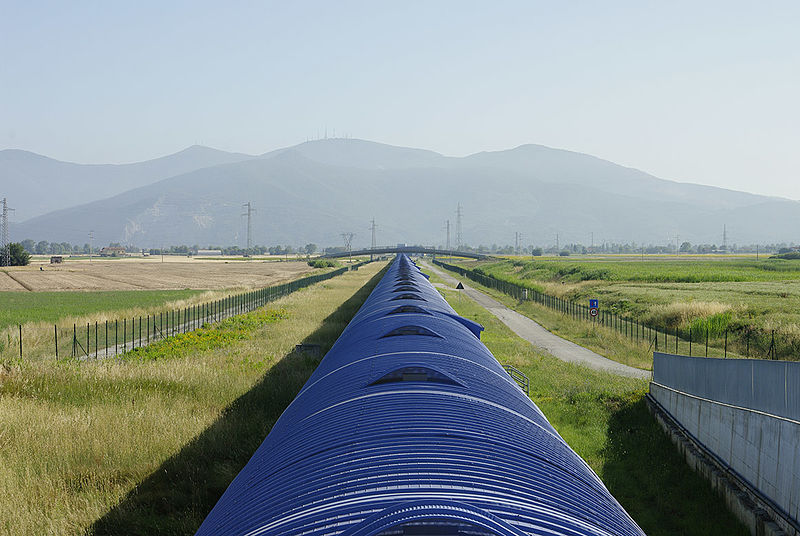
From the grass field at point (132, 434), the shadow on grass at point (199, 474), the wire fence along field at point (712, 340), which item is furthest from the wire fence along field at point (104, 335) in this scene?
the wire fence along field at point (712, 340)

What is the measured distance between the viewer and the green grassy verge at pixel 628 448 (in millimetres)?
11719

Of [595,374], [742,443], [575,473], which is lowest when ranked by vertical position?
[595,374]

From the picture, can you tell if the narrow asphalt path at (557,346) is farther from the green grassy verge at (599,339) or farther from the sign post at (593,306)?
the sign post at (593,306)

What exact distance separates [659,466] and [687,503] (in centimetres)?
206

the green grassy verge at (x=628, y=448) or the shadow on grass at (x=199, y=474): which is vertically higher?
the shadow on grass at (x=199, y=474)

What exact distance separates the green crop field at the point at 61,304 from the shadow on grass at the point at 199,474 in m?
26.5

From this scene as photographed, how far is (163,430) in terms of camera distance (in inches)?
558

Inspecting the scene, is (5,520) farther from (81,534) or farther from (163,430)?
(163,430)

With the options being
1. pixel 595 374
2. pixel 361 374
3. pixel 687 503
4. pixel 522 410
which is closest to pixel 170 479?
pixel 361 374

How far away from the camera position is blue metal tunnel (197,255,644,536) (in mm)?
4406

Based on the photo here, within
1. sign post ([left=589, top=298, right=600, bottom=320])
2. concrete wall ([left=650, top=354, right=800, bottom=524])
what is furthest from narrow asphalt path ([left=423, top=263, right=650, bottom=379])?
concrete wall ([left=650, top=354, right=800, bottom=524])

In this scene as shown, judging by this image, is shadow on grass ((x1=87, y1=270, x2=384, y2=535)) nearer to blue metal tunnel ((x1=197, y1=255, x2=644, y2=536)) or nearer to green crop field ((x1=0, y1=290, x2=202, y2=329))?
blue metal tunnel ((x1=197, y1=255, x2=644, y2=536))

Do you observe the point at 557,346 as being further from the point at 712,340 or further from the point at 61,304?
the point at 61,304

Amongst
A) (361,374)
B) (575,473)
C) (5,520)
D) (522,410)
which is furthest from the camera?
(5,520)
